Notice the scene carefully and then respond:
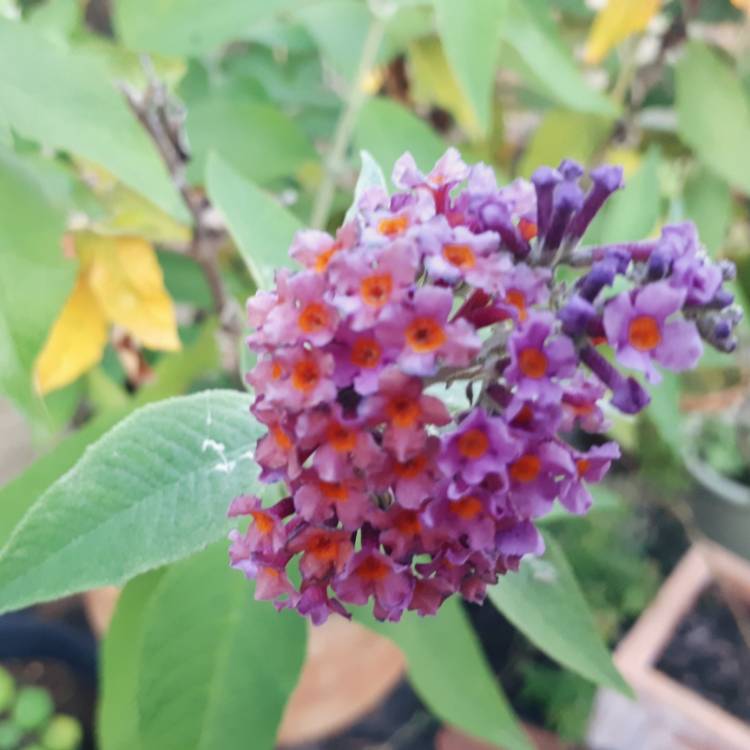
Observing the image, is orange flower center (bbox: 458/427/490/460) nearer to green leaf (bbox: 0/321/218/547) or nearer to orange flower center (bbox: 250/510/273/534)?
orange flower center (bbox: 250/510/273/534)

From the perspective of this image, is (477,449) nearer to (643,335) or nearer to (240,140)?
(643,335)

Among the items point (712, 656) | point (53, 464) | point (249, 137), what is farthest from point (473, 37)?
point (712, 656)

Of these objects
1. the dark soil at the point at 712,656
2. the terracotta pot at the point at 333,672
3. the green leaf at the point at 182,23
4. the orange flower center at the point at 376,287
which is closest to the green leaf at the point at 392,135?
the green leaf at the point at 182,23

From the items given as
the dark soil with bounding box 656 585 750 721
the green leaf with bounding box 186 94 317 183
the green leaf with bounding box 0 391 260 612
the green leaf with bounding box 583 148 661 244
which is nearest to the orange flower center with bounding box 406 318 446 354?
the green leaf with bounding box 0 391 260 612

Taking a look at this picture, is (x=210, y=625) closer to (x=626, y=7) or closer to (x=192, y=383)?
(x=192, y=383)

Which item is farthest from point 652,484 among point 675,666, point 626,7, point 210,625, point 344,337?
point 344,337
